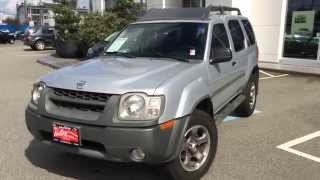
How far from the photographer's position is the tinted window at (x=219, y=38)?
15.6 ft

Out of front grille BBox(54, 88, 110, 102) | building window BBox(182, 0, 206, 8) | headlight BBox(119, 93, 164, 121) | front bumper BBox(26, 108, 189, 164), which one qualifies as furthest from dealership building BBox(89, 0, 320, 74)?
front grille BBox(54, 88, 110, 102)

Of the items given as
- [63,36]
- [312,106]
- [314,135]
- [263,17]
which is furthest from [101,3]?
[314,135]

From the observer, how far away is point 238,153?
4879 mm

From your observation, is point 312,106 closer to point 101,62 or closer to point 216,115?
point 216,115

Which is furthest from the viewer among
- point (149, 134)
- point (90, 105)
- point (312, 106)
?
point (312, 106)

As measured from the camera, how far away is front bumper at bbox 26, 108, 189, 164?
3.38m

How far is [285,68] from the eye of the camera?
12.5 m

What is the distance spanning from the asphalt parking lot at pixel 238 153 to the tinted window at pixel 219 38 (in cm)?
141

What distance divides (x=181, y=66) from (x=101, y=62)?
1045 millimetres

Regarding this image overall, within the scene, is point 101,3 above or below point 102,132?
above

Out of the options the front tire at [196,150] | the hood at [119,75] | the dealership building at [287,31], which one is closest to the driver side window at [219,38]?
the hood at [119,75]

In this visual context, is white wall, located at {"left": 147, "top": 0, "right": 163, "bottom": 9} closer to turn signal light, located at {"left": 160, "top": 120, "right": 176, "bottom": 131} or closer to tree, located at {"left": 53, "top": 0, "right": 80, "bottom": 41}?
tree, located at {"left": 53, "top": 0, "right": 80, "bottom": 41}

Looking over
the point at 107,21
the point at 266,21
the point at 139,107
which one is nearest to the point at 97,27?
the point at 107,21

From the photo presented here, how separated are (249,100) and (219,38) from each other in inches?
77.8
